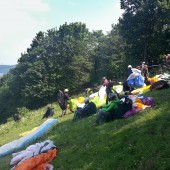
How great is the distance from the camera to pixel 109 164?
473 inches

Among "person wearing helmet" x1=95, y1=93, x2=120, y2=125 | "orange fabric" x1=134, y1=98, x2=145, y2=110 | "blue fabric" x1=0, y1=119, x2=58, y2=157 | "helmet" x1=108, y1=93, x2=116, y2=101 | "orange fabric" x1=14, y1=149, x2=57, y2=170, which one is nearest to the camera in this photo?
"orange fabric" x1=14, y1=149, x2=57, y2=170

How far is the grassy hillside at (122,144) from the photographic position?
37.3ft

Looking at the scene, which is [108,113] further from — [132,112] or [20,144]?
[20,144]

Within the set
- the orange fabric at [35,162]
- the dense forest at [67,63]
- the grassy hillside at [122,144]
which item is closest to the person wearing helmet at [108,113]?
the grassy hillside at [122,144]

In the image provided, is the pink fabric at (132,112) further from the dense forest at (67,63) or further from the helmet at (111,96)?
the dense forest at (67,63)

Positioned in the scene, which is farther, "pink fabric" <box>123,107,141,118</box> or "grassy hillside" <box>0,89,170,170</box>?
"pink fabric" <box>123,107,141,118</box>

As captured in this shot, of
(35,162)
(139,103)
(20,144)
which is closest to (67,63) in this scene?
(20,144)

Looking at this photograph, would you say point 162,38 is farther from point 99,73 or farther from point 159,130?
point 159,130

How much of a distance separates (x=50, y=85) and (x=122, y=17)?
2360cm

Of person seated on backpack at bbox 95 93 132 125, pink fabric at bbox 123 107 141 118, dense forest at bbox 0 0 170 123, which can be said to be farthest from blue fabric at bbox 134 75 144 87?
dense forest at bbox 0 0 170 123

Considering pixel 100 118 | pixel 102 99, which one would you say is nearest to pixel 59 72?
pixel 102 99

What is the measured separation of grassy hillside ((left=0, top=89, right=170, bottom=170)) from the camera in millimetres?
11367

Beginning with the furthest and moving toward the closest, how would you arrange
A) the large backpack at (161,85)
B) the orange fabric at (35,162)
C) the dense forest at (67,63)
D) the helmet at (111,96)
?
the dense forest at (67,63)
the helmet at (111,96)
the large backpack at (161,85)
the orange fabric at (35,162)

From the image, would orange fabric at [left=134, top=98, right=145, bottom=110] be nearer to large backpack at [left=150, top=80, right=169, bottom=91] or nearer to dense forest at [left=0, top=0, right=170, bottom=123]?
large backpack at [left=150, top=80, right=169, bottom=91]
